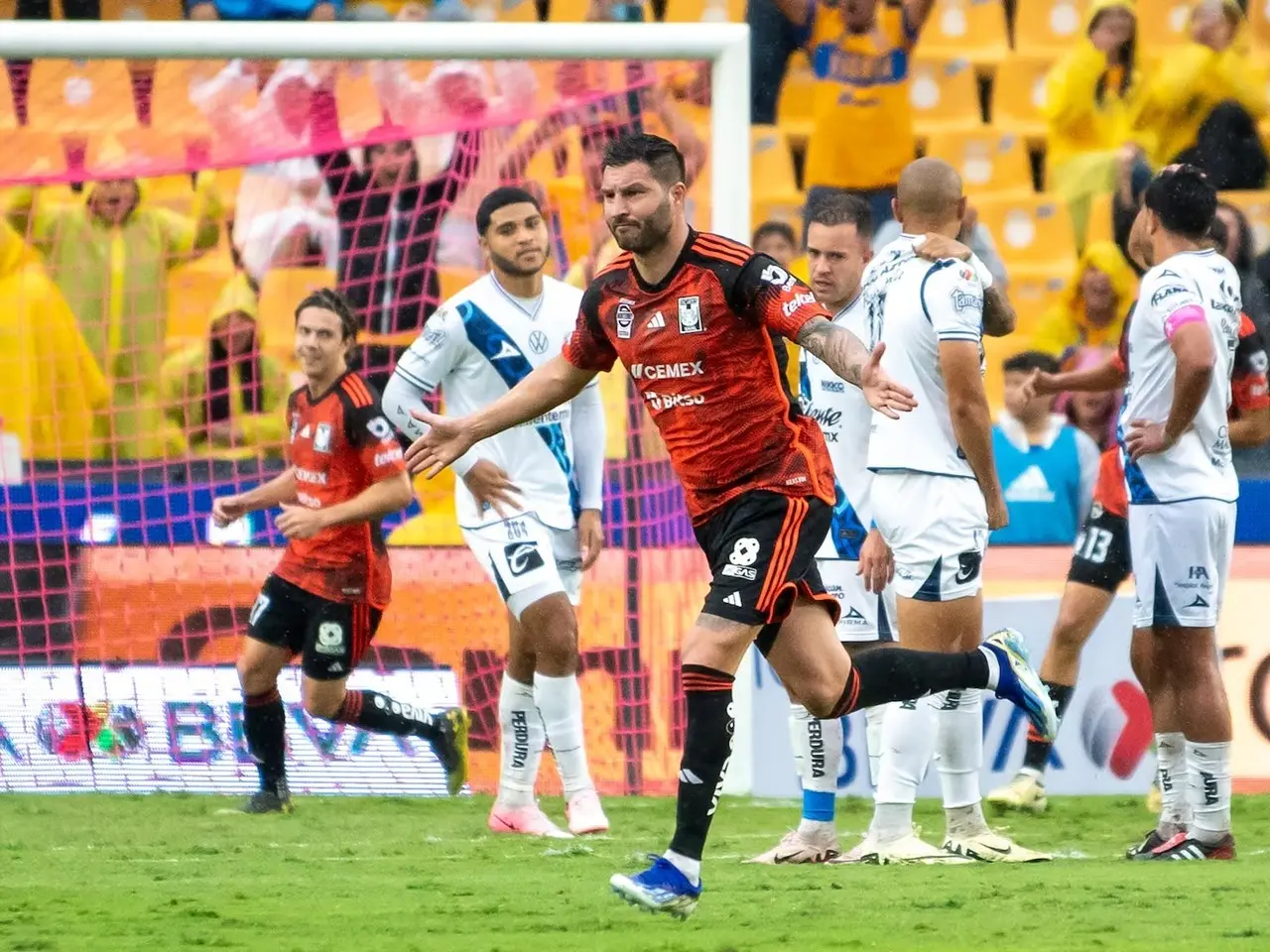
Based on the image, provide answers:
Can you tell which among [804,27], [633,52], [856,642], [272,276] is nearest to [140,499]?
[272,276]

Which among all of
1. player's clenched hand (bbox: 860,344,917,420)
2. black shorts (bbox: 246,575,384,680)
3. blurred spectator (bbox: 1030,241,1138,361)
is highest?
player's clenched hand (bbox: 860,344,917,420)

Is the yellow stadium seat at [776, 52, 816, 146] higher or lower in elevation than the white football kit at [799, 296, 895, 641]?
higher

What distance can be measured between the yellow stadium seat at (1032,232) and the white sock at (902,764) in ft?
22.3

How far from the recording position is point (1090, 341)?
1198 centimetres

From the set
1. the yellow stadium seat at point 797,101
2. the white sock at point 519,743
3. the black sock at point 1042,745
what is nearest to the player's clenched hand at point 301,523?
the white sock at point 519,743

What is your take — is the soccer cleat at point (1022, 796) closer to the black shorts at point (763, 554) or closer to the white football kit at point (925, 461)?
the white football kit at point (925, 461)

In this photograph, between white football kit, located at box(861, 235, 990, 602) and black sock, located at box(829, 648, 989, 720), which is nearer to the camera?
black sock, located at box(829, 648, 989, 720)

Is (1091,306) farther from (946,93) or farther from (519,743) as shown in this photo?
(519,743)

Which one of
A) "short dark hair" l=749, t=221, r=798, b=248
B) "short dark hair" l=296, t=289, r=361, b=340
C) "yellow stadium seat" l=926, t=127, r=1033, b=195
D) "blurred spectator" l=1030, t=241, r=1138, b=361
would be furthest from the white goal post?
"yellow stadium seat" l=926, t=127, r=1033, b=195

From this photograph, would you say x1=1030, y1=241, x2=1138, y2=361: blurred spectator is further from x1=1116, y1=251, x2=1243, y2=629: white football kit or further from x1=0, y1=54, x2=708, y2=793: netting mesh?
x1=1116, y1=251, x2=1243, y2=629: white football kit

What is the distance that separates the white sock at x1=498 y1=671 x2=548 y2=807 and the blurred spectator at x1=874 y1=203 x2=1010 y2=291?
16.5ft

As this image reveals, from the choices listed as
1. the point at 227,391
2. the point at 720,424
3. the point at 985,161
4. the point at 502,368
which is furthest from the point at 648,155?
the point at 985,161

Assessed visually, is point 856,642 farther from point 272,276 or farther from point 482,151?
point 272,276

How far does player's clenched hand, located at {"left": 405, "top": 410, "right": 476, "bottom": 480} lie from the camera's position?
5195mm
